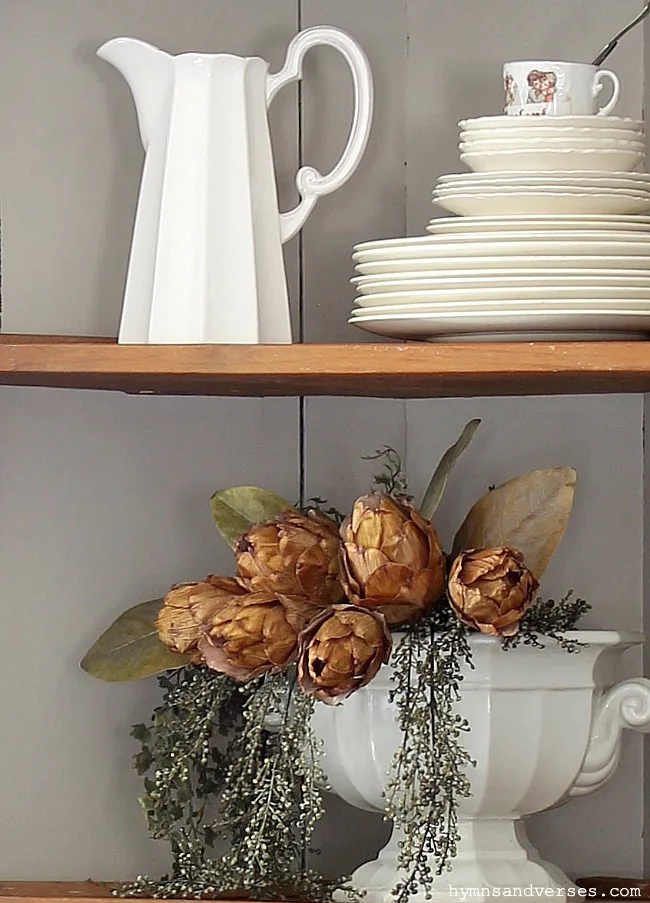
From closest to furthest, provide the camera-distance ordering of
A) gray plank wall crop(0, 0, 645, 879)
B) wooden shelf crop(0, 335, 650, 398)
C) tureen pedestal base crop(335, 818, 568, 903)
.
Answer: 1. wooden shelf crop(0, 335, 650, 398)
2. tureen pedestal base crop(335, 818, 568, 903)
3. gray plank wall crop(0, 0, 645, 879)

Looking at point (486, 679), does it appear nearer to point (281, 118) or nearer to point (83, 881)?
point (83, 881)

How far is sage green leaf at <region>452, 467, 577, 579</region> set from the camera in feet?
3.71

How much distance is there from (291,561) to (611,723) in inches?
11.1

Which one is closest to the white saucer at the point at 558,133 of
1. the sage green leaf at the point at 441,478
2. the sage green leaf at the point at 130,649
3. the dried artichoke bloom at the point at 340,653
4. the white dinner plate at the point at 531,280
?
the white dinner plate at the point at 531,280

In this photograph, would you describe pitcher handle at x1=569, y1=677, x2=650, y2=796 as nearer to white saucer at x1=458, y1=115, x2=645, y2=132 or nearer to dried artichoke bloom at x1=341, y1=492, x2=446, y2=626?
dried artichoke bloom at x1=341, y1=492, x2=446, y2=626

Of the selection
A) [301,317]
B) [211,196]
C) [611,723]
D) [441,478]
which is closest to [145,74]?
[211,196]

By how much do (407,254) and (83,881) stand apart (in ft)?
1.99

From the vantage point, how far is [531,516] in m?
1.14

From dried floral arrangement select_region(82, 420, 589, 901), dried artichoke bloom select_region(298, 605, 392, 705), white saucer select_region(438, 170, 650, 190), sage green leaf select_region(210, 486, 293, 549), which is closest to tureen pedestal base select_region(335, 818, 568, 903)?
dried floral arrangement select_region(82, 420, 589, 901)

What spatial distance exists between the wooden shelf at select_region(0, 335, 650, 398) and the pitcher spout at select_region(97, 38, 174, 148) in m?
0.20

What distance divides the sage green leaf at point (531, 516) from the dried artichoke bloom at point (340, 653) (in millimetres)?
148

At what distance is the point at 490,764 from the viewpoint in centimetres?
110

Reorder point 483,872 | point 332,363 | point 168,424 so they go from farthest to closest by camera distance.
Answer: point 168,424
point 483,872
point 332,363

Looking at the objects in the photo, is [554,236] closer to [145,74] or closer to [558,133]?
[558,133]
